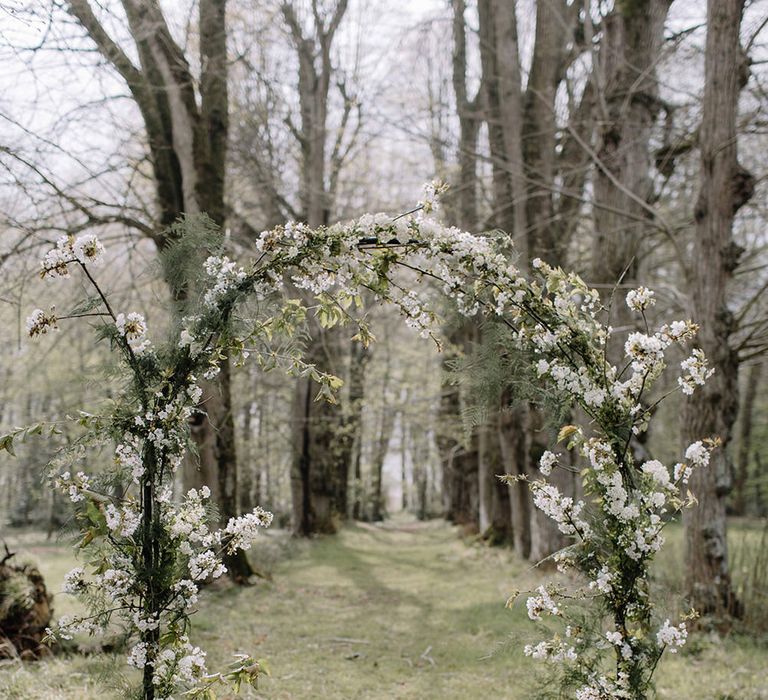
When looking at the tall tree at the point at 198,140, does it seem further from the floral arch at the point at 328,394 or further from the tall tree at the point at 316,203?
the floral arch at the point at 328,394

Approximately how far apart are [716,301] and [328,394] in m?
4.58

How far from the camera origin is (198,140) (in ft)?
Answer: 29.5

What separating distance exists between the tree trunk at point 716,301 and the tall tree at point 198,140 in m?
5.39

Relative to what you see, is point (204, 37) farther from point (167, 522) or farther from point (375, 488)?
point (375, 488)

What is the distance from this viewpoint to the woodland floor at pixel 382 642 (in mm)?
4836

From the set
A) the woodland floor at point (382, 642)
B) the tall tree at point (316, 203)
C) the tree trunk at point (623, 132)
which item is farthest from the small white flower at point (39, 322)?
the tall tree at point (316, 203)

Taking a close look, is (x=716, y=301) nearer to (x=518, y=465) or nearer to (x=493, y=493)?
(x=518, y=465)

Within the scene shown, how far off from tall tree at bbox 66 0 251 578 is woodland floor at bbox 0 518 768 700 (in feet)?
5.19

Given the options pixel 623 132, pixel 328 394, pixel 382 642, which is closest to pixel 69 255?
pixel 328 394

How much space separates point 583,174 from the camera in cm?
1072

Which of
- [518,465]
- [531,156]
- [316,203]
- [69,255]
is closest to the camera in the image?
[69,255]

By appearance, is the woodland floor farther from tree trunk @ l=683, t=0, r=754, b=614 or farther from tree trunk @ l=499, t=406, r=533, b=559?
tree trunk @ l=683, t=0, r=754, b=614

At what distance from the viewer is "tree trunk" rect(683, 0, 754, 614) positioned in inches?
247

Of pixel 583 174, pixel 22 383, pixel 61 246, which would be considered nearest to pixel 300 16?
pixel 583 174
